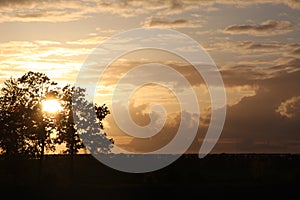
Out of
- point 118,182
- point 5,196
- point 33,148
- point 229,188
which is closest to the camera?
point 5,196

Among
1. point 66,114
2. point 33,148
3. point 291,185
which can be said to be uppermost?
point 66,114

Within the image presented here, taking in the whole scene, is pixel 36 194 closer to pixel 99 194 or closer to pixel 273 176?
pixel 99 194

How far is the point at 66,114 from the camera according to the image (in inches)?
3612

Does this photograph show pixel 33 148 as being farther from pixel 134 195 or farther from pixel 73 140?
pixel 134 195

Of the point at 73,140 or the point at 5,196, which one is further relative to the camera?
the point at 73,140

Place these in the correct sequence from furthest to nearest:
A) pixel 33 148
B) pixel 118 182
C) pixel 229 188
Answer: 1. pixel 118 182
2. pixel 33 148
3. pixel 229 188

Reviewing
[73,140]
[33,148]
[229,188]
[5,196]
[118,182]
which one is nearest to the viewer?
[5,196]

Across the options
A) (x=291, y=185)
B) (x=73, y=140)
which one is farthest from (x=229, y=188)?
(x=73, y=140)

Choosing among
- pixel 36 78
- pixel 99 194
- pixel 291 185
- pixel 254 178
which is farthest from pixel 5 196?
pixel 254 178

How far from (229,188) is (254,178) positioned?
20.6 m

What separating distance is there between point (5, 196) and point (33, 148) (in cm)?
1650

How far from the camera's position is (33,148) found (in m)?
81.1

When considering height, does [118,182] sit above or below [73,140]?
below

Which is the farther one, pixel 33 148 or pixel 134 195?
pixel 33 148
